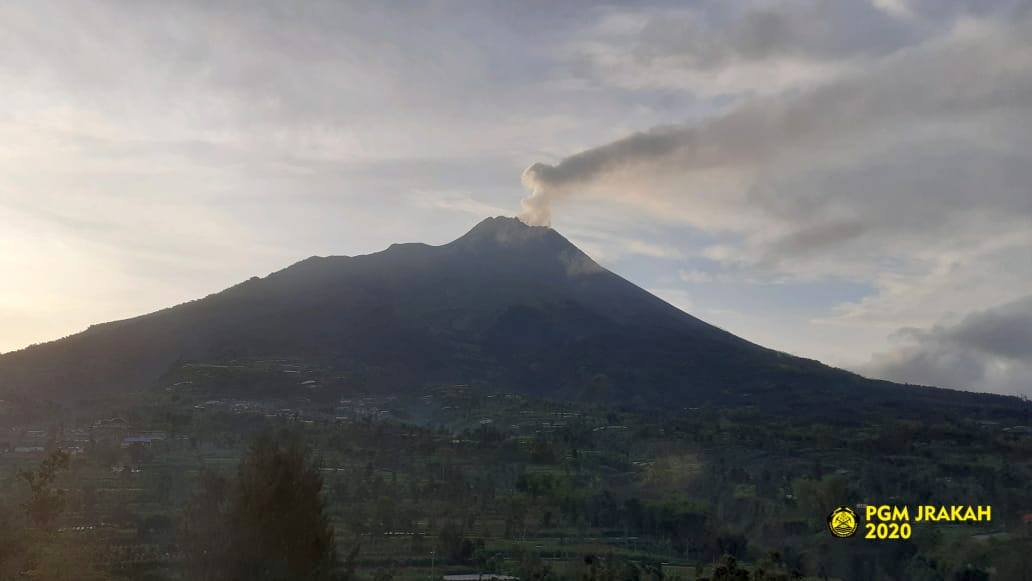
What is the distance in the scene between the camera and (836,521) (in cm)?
3819

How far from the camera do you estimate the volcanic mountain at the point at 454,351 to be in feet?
495

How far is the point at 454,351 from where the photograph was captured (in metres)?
170

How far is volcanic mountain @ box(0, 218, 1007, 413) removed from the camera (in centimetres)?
15100

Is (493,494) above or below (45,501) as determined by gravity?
below

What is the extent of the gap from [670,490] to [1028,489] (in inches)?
1174

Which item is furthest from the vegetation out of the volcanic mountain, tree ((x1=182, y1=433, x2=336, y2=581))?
the volcanic mountain

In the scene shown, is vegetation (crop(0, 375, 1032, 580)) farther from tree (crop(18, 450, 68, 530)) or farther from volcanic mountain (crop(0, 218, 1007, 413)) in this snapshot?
volcanic mountain (crop(0, 218, 1007, 413))

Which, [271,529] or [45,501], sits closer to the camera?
[271,529]

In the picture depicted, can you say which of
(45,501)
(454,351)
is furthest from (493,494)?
(454,351)

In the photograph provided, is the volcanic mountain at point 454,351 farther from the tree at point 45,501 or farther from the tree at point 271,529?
the tree at point 271,529

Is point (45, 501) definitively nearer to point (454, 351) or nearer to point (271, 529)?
point (271, 529)

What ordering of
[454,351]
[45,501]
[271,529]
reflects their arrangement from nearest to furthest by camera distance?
1. [271,529]
2. [45,501]
3. [454,351]

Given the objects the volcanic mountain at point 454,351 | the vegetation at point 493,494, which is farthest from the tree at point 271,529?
the volcanic mountain at point 454,351

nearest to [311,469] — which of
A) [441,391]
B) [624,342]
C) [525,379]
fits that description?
[441,391]
